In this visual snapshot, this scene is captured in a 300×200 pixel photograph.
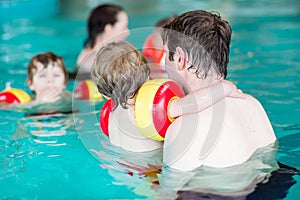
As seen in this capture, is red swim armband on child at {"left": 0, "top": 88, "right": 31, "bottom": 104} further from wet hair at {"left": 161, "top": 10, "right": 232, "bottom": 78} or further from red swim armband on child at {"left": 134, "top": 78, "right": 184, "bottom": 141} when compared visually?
wet hair at {"left": 161, "top": 10, "right": 232, "bottom": 78}

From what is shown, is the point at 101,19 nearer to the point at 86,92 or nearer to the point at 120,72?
the point at 86,92

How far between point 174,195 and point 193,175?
20 cm

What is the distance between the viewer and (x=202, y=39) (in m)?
2.93

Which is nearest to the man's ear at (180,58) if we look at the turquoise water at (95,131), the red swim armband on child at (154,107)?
the red swim armband on child at (154,107)

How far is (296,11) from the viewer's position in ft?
33.4

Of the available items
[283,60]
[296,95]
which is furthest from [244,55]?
[296,95]

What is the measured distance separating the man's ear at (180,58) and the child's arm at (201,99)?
6.7 inches

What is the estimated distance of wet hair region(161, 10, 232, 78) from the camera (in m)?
2.94

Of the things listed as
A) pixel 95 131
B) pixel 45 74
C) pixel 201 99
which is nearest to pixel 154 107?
pixel 201 99

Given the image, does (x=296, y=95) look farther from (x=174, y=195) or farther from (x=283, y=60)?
(x=174, y=195)

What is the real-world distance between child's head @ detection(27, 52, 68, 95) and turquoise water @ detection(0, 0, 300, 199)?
43 centimetres

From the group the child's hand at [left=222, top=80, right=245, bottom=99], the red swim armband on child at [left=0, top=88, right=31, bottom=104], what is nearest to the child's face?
the red swim armband on child at [left=0, top=88, right=31, bottom=104]

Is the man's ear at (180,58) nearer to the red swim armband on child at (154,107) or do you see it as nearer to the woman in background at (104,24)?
the red swim armband on child at (154,107)

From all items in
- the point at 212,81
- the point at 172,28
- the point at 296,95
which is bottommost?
the point at 296,95
